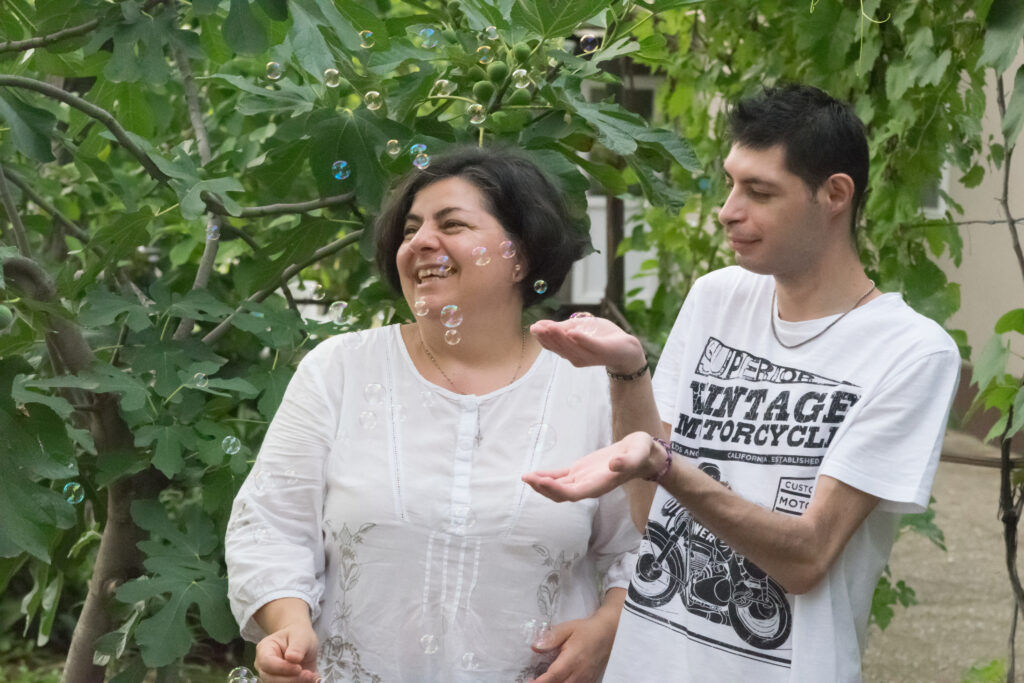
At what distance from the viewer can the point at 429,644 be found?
1.98 meters

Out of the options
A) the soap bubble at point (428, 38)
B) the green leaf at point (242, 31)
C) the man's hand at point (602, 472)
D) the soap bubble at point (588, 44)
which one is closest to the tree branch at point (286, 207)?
the soap bubble at point (428, 38)

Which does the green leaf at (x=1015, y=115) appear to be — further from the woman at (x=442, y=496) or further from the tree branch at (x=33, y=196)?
the tree branch at (x=33, y=196)

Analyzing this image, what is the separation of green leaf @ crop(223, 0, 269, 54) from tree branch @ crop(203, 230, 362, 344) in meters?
0.76

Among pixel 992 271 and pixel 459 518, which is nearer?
pixel 459 518

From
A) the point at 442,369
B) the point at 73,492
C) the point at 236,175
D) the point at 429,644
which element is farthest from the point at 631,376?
the point at 236,175

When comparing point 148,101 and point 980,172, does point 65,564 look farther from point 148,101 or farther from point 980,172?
point 980,172

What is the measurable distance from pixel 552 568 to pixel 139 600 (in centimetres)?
95

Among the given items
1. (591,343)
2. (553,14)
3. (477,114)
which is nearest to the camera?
(591,343)

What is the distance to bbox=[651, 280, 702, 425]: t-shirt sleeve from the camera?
6.77ft

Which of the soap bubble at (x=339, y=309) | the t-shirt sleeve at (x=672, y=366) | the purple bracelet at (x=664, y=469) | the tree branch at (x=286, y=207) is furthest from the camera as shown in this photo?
the soap bubble at (x=339, y=309)

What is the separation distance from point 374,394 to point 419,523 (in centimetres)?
26

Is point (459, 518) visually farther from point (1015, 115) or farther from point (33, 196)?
point (33, 196)

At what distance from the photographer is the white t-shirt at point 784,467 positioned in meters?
1.79

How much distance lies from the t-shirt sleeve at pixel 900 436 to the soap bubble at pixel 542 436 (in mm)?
489
